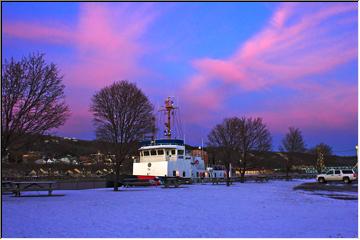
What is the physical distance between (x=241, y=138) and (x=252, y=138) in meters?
1.82

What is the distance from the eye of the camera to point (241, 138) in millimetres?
51594

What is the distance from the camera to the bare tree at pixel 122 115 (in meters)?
29.7

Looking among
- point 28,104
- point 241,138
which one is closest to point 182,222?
point 28,104

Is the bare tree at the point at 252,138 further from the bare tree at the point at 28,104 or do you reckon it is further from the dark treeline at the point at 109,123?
the bare tree at the point at 28,104

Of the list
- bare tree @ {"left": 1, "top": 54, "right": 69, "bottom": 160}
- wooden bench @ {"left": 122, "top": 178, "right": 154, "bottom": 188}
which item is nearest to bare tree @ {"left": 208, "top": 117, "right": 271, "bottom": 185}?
wooden bench @ {"left": 122, "top": 178, "right": 154, "bottom": 188}

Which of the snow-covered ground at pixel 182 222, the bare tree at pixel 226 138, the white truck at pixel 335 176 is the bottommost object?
the white truck at pixel 335 176

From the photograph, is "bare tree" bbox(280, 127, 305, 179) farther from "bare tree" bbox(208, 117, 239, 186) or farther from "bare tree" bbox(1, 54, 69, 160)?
"bare tree" bbox(1, 54, 69, 160)

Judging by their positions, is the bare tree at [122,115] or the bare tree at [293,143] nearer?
the bare tree at [122,115]

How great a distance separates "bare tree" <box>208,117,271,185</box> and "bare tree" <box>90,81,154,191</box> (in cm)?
1984

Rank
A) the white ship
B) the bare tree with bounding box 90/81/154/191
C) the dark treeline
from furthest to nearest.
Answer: the white ship, the bare tree with bounding box 90/81/154/191, the dark treeline

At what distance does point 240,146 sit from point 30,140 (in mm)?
35731

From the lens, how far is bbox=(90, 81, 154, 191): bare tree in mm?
29659

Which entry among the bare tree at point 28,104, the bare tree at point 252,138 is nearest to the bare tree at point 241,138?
the bare tree at point 252,138

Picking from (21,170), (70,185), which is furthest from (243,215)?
(21,170)
